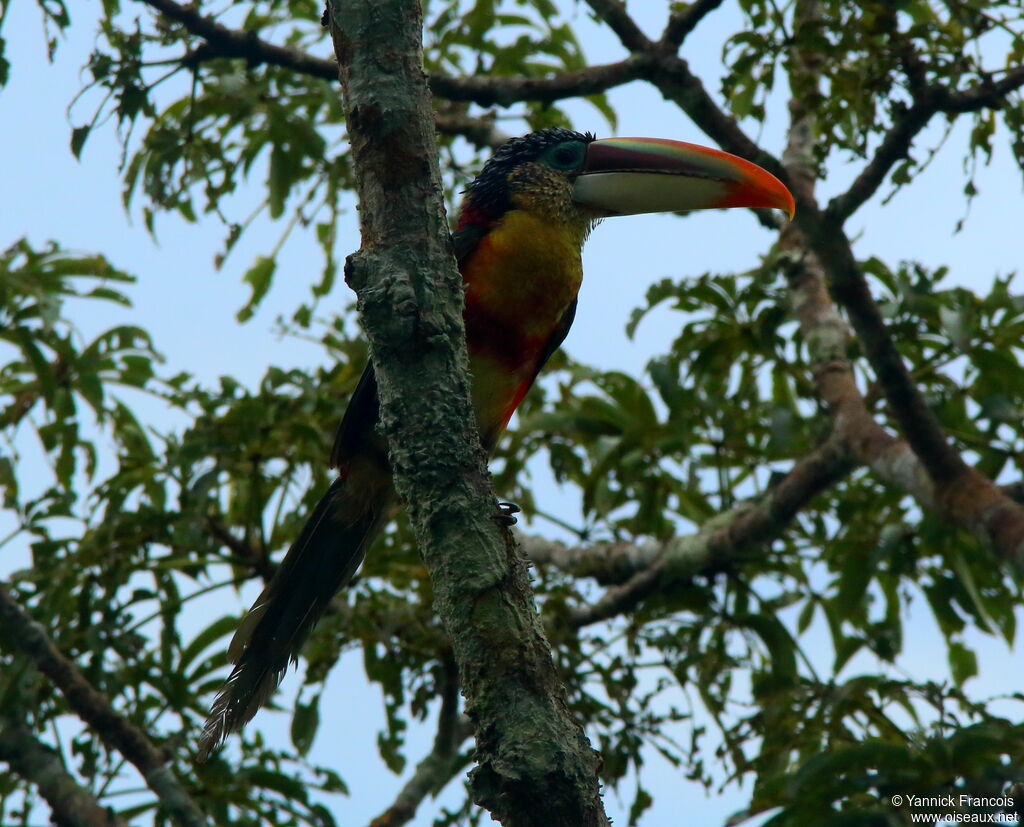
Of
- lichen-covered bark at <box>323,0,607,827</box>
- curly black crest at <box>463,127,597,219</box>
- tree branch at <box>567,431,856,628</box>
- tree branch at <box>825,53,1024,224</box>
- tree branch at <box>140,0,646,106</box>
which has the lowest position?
lichen-covered bark at <box>323,0,607,827</box>

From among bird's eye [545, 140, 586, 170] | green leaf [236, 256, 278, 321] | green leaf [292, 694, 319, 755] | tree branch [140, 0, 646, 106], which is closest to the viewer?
tree branch [140, 0, 646, 106]

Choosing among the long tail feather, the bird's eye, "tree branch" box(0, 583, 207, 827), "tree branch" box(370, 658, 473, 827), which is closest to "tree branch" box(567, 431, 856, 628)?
"tree branch" box(370, 658, 473, 827)

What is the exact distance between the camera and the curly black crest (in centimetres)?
413

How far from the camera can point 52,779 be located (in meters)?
3.92

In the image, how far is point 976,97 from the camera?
3682mm

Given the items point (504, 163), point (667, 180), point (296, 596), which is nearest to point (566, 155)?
point (504, 163)

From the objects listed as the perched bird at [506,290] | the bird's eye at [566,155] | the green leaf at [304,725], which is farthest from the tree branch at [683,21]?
the green leaf at [304,725]

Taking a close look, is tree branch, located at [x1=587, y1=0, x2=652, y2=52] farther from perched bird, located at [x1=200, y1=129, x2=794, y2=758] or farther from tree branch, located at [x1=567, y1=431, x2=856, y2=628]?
tree branch, located at [x1=567, y1=431, x2=856, y2=628]

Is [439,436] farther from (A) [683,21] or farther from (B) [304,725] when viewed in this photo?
(B) [304,725]

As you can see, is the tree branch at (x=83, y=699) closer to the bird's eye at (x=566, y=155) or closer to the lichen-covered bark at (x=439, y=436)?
the lichen-covered bark at (x=439, y=436)

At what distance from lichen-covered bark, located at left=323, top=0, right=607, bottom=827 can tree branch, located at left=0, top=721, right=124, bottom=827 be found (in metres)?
2.27

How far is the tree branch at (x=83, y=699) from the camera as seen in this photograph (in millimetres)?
3807

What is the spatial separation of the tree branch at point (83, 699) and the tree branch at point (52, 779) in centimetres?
18

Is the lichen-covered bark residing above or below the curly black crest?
below
